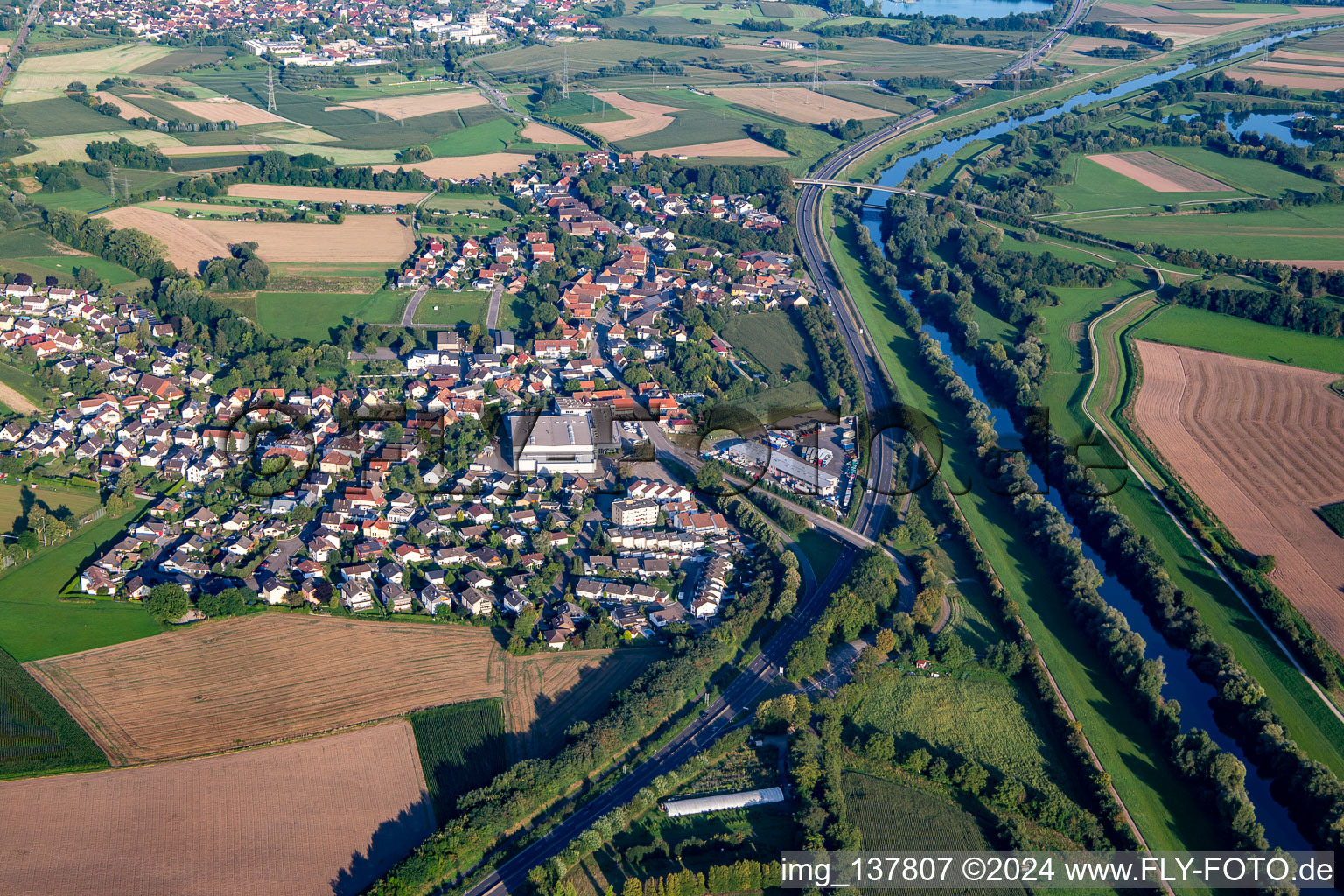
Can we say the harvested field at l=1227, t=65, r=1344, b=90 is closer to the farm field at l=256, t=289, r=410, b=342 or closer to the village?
the village

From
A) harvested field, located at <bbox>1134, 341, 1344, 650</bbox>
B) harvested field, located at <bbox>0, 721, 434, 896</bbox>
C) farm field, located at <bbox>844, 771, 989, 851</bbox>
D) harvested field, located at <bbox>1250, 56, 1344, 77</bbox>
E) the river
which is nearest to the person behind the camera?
harvested field, located at <bbox>0, 721, 434, 896</bbox>

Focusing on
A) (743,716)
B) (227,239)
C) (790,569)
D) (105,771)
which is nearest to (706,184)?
(227,239)

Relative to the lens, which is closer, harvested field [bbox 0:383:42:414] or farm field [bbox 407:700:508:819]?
farm field [bbox 407:700:508:819]

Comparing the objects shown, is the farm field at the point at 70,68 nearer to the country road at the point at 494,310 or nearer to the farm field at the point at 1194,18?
the country road at the point at 494,310

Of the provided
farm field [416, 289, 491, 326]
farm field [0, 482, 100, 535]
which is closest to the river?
farm field [416, 289, 491, 326]

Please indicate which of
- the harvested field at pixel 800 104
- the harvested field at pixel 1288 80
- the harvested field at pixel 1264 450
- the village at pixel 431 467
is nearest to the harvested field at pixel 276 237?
the village at pixel 431 467

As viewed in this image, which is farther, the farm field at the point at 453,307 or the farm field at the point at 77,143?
the farm field at the point at 77,143

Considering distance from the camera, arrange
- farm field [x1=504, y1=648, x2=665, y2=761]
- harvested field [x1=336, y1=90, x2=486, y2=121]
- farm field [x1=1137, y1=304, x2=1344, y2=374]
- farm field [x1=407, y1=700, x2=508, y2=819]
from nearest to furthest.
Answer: farm field [x1=407, y1=700, x2=508, y2=819], farm field [x1=504, y1=648, x2=665, y2=761], farm field [x1=1137, y1=304, x2=1344, y2=374], harvested field [x1=336, y1=90, x2=486, y2=121]
